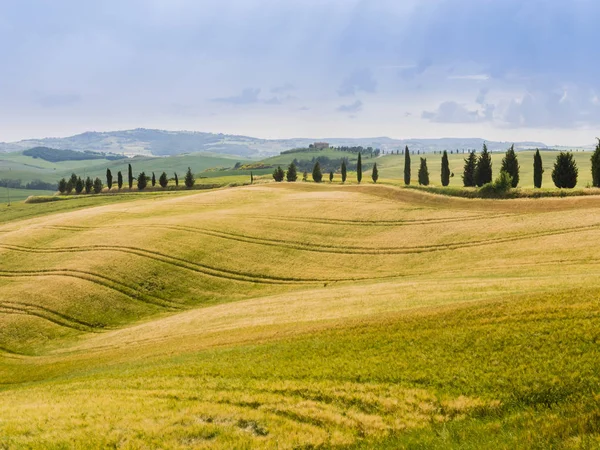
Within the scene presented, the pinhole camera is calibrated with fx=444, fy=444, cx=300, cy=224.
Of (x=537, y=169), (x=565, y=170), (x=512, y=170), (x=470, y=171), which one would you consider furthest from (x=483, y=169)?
(x=565, y=170)

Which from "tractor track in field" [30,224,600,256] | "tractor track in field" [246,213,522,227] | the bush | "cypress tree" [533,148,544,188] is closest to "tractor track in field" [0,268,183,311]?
"tractor track in field" [30,224,600,256]

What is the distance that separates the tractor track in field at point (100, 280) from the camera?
5847 cm

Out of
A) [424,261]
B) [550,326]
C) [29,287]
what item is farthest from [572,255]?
[29,287]

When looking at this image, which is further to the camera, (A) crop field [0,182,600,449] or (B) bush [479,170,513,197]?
(B) bush [479,170,513,197]

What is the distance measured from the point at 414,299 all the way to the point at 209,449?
25.0 meters

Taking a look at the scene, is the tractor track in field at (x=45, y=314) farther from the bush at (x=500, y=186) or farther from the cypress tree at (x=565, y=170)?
the cypress tree at (x=565, y=170)

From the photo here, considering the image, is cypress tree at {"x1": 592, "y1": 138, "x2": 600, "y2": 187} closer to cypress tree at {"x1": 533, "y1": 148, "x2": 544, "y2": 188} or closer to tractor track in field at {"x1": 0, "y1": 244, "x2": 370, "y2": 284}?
cypress tree at {"x1": 533, "y1": 148, "x2": 544, "y2": 188}

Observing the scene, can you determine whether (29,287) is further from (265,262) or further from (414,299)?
(414,299)

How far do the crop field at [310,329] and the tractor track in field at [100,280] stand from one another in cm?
25

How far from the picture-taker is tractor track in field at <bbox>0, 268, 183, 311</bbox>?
2302 inches

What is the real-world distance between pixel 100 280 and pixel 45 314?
8.79m

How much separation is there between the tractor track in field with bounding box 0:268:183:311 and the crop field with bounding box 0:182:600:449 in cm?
25

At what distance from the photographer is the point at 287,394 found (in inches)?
818

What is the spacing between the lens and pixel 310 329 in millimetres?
31234
